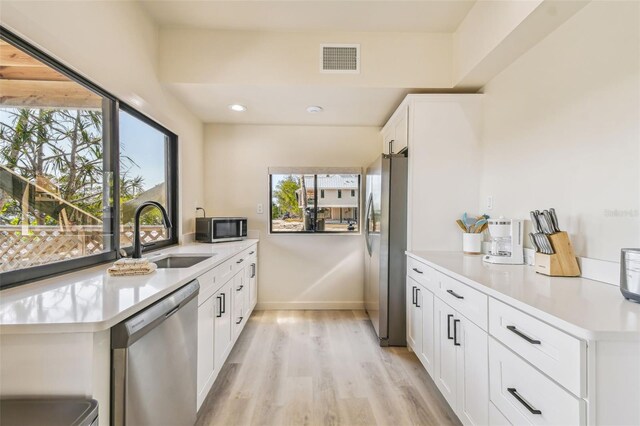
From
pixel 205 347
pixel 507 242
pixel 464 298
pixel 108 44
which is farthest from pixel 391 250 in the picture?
pixel 108 44

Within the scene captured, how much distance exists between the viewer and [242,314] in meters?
2.63

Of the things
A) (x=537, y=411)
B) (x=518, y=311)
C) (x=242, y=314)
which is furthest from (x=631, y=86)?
(x=242, y=314)

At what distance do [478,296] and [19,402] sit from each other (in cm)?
174

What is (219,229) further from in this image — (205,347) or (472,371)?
(472,371)

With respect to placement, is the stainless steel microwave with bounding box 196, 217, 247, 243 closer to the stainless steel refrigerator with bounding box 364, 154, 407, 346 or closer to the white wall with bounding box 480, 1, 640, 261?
the stainless steel refrigerator with bounding box 364, 154, 407, 346

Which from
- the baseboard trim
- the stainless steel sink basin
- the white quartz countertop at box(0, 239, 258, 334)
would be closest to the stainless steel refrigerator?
the baseboard trim

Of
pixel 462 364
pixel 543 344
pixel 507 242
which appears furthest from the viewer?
pixel 507 242

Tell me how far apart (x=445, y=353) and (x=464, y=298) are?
43cm

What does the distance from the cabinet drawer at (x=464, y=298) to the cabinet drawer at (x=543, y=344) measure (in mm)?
73

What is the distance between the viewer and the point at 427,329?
6.48 feet

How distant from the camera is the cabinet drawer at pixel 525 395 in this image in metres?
0.87

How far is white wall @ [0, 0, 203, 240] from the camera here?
1.25 meters

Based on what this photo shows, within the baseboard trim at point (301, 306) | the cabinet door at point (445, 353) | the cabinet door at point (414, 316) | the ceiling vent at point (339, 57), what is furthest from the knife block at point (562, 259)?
the baseboard trim at point (301, 306)

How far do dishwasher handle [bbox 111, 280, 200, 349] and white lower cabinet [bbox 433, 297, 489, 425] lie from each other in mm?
1418
